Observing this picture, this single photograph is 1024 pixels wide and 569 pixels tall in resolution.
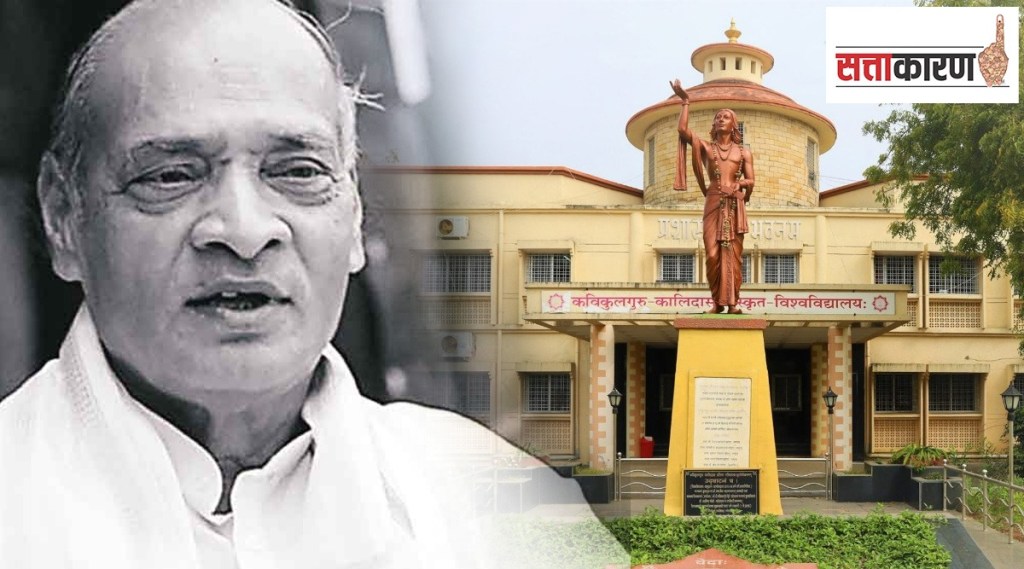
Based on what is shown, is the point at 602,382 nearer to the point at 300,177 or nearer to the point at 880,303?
the point at 880,303

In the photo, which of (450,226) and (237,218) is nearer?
(237,218)

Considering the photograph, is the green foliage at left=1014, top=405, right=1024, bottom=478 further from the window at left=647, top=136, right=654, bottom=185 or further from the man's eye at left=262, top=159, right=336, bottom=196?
the man's eye at left=262, top=159, right=336, bottom=196

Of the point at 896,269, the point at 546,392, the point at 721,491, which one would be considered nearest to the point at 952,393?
the point at 896,269

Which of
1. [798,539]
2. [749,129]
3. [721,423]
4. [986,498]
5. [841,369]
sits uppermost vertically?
[749,129]

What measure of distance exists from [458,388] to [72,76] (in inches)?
37.0

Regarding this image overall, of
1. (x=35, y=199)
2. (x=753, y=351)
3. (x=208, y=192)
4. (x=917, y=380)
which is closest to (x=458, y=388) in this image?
(x=208, y=192)

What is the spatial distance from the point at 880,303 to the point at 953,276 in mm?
432

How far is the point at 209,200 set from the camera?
1554 millimetres

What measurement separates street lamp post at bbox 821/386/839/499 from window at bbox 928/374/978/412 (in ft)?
1.82

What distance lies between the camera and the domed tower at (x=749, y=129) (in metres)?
4.09

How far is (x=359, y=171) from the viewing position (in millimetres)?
1685

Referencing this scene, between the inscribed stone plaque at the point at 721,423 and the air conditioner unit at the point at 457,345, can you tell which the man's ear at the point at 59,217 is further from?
the inscribed stone plaque at the point at 721,423

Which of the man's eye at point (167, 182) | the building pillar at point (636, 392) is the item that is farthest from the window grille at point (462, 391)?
the building pillar at point (636, 392)

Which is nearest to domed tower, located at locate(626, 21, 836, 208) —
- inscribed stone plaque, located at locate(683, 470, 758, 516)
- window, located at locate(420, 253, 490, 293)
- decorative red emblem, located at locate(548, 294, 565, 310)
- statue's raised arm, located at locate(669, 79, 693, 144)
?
statue's raised arm, located at locate(669, 79, 693, 144)
